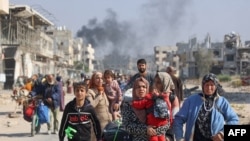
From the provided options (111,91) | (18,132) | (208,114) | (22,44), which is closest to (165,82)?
(208,114)

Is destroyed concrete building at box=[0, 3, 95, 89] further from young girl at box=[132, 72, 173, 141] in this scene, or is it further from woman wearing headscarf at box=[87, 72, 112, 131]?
young girl at box=[132, 72, 173, 141]

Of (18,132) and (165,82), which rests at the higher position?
(165,82)

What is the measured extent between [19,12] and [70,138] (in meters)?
46.8

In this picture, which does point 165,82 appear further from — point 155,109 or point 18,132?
point 18,132

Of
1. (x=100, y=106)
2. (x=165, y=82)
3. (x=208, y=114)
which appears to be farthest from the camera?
(x=100, y=106)

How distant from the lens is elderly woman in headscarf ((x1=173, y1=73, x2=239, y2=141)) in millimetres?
5258

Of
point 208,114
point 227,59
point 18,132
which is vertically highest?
point 227,59

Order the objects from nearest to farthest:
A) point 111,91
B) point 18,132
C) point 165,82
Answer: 1. point 165,82
2. point 111,91
3. point 18,132

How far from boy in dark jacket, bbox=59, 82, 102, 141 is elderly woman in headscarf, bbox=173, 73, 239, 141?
1502 millimetres

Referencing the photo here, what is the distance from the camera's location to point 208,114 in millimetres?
5281

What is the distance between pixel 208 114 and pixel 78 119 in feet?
5.89

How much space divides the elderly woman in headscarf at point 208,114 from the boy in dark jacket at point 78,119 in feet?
4.93

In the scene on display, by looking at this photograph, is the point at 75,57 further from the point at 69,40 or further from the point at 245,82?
the point at 245,82

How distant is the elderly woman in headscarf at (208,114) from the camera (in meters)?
5.26
